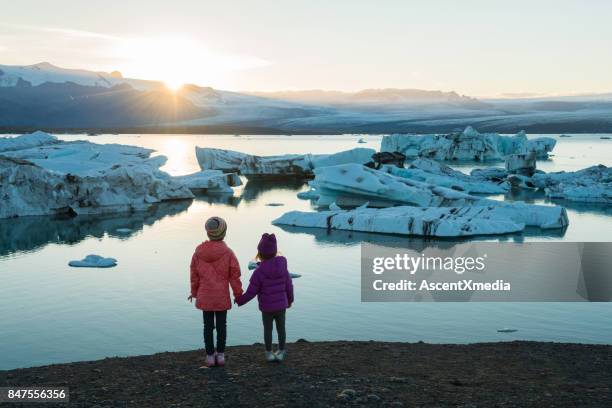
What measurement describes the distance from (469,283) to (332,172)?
1022 cm

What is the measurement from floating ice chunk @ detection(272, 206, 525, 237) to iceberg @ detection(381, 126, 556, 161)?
101 feet

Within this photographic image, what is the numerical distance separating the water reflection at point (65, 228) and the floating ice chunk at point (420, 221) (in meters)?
4.26

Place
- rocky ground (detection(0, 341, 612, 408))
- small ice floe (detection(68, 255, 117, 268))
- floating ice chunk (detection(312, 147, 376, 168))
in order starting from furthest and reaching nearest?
1. floating ice chunk (detection(312, 147, 376, 168))
2. small ice floe (detection(68, 255, 117, 268))
3. rocky ground (detection(0, 341, 612, 408))

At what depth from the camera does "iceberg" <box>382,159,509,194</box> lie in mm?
25297

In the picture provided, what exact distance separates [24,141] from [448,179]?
2622 cm

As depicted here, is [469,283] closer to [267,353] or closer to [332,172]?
[267,353]

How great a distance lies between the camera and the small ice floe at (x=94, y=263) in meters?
13.0

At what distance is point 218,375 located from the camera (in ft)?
18.3

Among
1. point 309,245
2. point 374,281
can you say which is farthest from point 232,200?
point 374,281

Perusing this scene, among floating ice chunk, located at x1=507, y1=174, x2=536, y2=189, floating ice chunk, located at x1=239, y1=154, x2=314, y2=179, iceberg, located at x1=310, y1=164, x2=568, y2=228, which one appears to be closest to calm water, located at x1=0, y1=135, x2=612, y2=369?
iceberg, located at x1=310, y1=164, x2=568, y2=228

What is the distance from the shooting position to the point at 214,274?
18.5 ft

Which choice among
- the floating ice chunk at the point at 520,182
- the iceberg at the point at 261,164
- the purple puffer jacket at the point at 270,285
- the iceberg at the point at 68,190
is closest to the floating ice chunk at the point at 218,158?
the iceberg at the point at 261,164

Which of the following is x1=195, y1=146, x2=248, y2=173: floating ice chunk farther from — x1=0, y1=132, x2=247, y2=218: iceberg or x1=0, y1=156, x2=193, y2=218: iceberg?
x1=0, y1=156, x2=193, y2=218: iceberg
